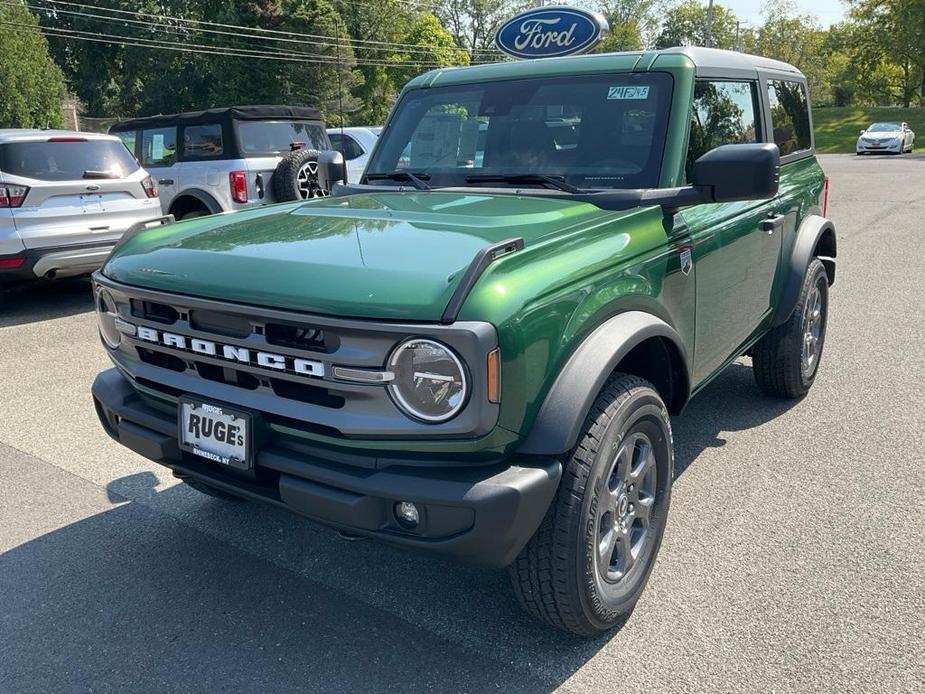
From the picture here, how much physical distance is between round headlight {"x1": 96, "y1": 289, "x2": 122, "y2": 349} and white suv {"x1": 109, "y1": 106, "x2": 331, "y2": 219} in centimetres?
575

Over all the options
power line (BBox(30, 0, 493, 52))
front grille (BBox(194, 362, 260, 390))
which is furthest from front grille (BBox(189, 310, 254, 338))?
power line (BBox(30, 0, 493, 52))

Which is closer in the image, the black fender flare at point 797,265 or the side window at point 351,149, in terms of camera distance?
the black fender flare at point 797,265

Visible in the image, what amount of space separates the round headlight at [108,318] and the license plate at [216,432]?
0.59m

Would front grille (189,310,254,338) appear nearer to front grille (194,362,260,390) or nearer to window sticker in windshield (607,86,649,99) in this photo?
front grille (194,362,260,390)

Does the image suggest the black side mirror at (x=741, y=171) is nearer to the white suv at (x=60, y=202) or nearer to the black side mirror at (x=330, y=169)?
the black side mirror at (x=330, y=169)

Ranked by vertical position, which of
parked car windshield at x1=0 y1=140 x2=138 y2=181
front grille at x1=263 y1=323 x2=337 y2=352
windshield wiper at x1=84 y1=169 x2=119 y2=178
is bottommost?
front grille at x1=263 y1=323 x2=337 y2=352

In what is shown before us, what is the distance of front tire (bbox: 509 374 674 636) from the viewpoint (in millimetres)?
2352

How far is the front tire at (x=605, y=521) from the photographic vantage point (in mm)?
2352

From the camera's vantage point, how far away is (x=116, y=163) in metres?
8.09

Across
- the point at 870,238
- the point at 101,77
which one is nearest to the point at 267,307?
the point at 870,238

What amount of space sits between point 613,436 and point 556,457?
259 mm

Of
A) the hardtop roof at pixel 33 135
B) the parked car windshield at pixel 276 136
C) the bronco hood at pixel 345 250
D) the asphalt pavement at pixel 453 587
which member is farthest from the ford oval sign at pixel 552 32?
the hardtop roof at pixel 33 135

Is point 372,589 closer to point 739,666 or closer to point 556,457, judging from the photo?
point 556,457

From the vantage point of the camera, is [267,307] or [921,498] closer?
[267,307]
